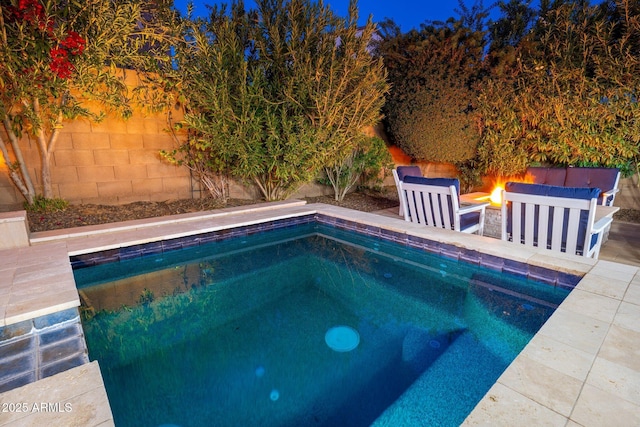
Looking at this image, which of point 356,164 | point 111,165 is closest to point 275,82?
point 356,164

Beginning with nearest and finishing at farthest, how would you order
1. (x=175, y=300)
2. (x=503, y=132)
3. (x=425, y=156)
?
(x=175, y=300) → (x=503, y=132) → (x=425, y=156)

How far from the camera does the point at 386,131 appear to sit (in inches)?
291

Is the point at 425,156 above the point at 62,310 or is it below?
above

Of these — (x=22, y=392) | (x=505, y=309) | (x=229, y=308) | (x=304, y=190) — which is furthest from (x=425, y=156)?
(x=22, y=392)

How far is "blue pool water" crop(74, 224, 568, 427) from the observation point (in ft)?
5.22

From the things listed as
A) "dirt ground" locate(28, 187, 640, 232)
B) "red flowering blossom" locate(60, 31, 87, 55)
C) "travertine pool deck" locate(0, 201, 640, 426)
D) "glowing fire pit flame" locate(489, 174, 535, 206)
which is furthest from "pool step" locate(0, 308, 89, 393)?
"glowing fire pit flame" locate(489, 174, 535, 206)

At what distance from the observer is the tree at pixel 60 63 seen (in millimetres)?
3139

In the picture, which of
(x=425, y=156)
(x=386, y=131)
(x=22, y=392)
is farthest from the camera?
(x=386, y=131)

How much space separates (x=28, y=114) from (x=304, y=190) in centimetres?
416

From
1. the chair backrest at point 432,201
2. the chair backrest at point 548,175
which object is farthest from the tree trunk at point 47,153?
the chair backrest at point 548,175

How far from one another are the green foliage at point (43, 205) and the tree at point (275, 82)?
57.9 inches

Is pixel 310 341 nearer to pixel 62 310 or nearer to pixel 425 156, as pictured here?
pixel 62 310

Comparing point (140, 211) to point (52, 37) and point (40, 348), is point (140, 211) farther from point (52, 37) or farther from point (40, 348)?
point (40, 348)

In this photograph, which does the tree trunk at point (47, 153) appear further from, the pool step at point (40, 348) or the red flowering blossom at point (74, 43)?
the pool step at point (40, 348)
